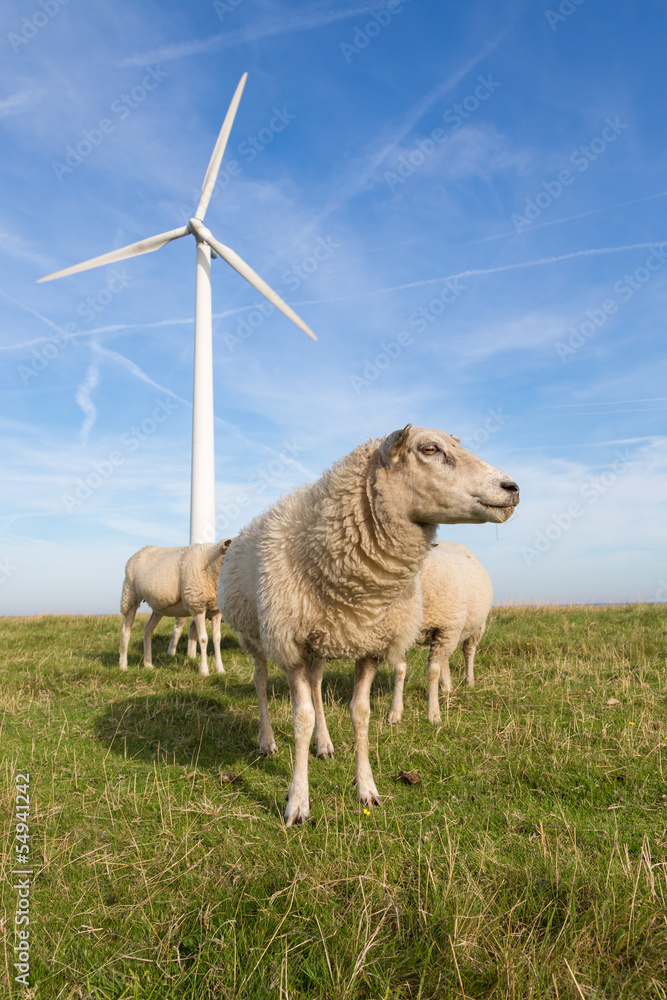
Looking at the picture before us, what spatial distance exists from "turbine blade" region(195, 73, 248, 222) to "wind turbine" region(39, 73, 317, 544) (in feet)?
0.14

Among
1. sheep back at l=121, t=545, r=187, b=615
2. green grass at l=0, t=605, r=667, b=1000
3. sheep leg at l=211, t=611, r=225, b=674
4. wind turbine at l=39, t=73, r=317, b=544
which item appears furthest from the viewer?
wind turbine at l=39, t=73, r=317, b=544

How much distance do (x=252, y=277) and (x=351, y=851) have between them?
23526mm

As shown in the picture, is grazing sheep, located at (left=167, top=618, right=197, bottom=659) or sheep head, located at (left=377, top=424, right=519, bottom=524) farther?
Answer: grazing sheep, located at (left=167, top=618, right=197, bottom=659)

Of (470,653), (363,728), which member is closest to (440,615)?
(470,653)

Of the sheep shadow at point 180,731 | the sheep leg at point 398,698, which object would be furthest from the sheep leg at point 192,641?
the sheep leg at point 398,698

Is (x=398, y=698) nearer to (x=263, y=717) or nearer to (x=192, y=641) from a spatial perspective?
(x=263, y=717)

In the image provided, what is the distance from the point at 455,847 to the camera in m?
3.72

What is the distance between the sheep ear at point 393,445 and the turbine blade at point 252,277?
2118 centimetres

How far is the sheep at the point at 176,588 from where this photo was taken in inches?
488

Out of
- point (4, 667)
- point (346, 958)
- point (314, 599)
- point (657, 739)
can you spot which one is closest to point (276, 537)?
point (314, 599)

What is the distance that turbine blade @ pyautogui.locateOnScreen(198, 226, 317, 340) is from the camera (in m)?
24.3

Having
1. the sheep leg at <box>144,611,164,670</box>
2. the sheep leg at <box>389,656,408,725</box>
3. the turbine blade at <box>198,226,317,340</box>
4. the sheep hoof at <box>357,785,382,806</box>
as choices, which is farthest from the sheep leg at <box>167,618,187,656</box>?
the turbine blade at <box>198,226,317,340</box>

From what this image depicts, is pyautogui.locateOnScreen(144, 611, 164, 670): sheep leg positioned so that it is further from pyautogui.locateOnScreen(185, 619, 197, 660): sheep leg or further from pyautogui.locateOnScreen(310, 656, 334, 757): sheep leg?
pyautogui.locateOnScreen(310, 656, 334, 757): sheep leg

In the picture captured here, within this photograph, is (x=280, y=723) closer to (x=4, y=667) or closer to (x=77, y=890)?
(x=77, y=890)
